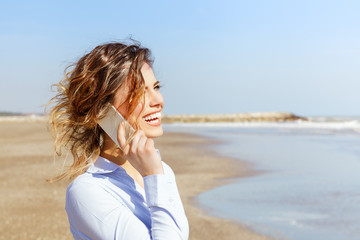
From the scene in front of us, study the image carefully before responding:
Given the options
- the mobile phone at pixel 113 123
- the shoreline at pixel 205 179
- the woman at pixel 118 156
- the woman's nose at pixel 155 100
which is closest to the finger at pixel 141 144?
the woman at pixel 118 156

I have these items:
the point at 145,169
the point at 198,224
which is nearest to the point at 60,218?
the point at 198,224

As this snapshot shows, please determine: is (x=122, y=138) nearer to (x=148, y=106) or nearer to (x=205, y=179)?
(x=148, y=106)

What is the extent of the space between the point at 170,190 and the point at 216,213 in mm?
5823

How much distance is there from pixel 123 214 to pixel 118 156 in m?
0.39

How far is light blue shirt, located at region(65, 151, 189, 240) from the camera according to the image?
5.79ft

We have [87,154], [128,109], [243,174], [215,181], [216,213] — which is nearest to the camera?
[128,109]

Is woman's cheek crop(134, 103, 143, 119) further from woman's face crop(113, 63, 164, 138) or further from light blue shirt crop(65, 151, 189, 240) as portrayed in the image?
light blue shirt crop(65, 151, 189, 240)

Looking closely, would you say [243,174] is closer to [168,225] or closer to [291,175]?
[291,175]

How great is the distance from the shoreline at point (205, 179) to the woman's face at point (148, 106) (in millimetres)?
4652

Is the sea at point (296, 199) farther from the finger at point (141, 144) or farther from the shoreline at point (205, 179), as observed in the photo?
the finger at point (141, 144)

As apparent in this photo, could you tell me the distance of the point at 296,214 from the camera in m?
7.20

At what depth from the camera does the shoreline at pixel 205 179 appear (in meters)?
6.52

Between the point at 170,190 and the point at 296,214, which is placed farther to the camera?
the point at 296,214

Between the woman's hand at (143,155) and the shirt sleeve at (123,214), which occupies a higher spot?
the woman's hand at (143,155)
